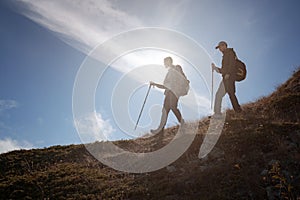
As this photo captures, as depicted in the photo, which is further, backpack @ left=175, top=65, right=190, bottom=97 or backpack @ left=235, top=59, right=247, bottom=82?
backpack @ left=175, top=65, right=190, bottom=97

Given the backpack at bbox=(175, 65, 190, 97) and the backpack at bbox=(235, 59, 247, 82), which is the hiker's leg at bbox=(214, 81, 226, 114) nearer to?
the backpack at bbox=(235, 59, 247, 82)

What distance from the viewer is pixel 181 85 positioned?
13.4 m

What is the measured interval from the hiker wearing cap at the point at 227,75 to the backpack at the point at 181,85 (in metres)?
1.32

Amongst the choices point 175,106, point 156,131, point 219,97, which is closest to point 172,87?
point 175,106

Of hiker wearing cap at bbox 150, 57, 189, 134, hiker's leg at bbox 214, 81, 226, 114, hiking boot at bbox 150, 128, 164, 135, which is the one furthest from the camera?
hiking boot at bbox 150, 128, 164, 135

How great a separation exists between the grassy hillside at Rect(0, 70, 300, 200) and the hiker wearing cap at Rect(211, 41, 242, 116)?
840 mm

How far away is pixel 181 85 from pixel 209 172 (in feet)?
18.0

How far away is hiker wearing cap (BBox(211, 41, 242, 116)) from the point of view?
41.4ft

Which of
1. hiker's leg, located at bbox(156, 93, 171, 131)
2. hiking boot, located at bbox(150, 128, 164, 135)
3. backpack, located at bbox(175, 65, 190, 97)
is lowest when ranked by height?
hiking boot, located at bbox(150, 128, 164, 135)

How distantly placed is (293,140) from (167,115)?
5.59 metres

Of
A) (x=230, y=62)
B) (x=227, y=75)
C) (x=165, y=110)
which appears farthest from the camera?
(x=165, y=110)

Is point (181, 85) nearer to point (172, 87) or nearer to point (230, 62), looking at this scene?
point (172, 87)

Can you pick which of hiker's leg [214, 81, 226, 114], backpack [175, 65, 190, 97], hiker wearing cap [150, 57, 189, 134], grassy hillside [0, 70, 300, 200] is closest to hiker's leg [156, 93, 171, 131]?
hiker wearing cap [150, 57, 189, 134]

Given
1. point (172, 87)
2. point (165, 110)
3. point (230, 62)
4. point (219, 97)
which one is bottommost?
point (165, 110)
